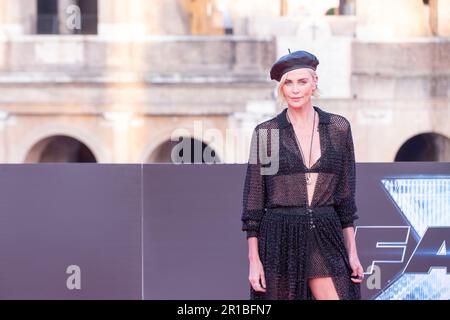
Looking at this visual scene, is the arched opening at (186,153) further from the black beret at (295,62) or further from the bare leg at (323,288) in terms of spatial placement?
the bare leg at (323,288)

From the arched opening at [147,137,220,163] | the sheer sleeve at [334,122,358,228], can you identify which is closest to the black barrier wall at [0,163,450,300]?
the arched opening at [147,137,220,163]

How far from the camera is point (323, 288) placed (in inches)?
178

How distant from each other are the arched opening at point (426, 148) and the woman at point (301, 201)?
337 inches

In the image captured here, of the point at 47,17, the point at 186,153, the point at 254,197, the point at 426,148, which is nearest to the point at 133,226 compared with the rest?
the point at 186,153

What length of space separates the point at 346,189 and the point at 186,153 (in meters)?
5.70

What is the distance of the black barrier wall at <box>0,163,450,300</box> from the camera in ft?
26.0

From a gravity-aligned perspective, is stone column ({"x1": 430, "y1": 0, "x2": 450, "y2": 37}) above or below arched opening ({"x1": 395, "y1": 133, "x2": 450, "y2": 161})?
above

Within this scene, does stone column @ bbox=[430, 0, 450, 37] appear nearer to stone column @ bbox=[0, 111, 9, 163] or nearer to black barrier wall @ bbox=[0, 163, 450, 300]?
stone column @ bbox=[0, 111, 9, 163]

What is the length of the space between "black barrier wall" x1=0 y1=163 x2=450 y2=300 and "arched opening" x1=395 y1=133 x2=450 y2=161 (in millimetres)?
5275

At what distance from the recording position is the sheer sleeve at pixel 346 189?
4.61 m

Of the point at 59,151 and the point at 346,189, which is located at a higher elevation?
the point at 346,189

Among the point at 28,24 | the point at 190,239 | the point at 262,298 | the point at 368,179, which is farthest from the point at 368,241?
the point at 28,24

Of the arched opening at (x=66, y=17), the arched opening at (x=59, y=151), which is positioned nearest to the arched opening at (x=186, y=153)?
the arched opening at (x=59, y=151)

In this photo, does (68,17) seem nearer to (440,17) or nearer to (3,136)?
(3,136)
